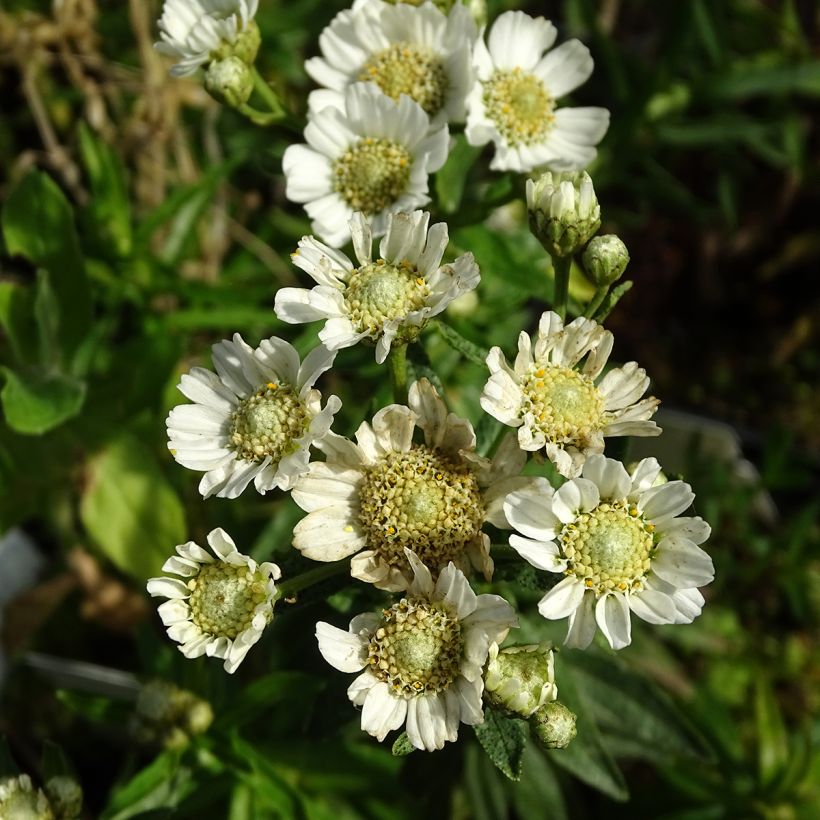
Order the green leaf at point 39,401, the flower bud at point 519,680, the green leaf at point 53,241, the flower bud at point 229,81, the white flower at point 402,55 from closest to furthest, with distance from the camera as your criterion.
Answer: the flower bud at point 519,680 < the flower bud at point 229,81 < the white flower at point 402,55 < the green leaf at point 39,401 < the green leaf at point 53,241

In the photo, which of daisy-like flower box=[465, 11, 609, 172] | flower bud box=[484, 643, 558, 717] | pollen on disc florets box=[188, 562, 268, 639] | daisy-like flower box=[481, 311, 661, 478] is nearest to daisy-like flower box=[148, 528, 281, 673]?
pollen on disc florets box=[188, 562, 268, 639]

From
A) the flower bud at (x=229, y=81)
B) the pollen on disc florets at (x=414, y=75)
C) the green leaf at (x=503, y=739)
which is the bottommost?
the green leaf at (x=503, y=739)

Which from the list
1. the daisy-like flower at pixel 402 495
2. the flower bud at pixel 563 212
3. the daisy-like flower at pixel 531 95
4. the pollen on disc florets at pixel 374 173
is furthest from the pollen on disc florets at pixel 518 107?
the daisy-like flower at pixel 402 495

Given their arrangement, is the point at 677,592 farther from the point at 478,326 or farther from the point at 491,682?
the point at 478,326

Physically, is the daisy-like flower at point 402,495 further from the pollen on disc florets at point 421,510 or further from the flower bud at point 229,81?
the flower bud at point 229,81

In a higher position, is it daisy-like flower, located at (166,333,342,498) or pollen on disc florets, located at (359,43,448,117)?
pollen on disc florets, located at (359,43,448,117)

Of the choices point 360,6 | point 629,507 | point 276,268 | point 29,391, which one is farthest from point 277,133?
point 629,507

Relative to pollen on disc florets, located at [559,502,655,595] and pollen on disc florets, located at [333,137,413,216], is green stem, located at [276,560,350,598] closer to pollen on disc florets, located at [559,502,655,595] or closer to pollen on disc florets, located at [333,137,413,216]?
pollen on disc florets, located at [559,502,655,595]
